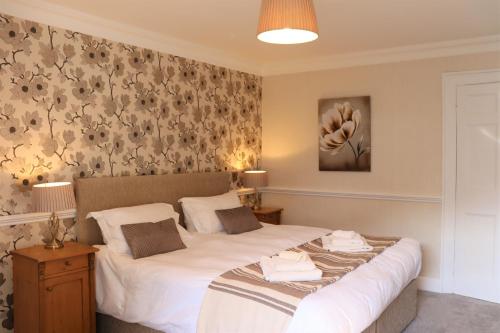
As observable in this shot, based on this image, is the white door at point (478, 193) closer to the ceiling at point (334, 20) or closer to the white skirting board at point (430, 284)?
the white skirting board at point (430, 284)

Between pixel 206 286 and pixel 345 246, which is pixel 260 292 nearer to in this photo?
pixel 206 286

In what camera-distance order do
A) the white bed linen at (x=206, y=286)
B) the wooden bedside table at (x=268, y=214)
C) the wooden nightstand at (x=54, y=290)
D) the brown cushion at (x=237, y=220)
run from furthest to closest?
1. the wooden bedside table at (x=268, y=214)
2. the brown cushion at (x=237, y=220)
3. the wooden nightstand at (x=54, y=290)
4. the white bed linen at (x=206, y=286)

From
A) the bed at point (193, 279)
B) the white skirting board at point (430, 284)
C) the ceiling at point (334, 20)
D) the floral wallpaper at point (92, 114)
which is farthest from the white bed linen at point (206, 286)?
the ceiling at point (334, 20)

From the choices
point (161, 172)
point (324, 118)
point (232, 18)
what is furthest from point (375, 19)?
point (161, 172)

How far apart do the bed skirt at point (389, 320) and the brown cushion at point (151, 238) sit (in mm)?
501

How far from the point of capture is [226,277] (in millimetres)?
2691

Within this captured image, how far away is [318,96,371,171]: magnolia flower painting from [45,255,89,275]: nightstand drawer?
10.1 ft

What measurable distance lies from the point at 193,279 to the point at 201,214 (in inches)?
58.5

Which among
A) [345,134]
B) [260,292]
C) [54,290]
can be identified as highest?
[345,134]

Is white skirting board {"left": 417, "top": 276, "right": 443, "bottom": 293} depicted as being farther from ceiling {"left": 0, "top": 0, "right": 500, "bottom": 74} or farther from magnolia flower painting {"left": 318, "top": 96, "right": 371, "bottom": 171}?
ceiling {"left": 0, "top": 0, "right": 500, "bottom": 74}

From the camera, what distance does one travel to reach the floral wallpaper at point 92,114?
3184mm

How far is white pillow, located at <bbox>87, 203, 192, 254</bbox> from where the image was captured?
338 cm

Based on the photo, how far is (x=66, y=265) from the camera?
2.97 meters

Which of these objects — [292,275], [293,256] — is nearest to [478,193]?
[293,256]
